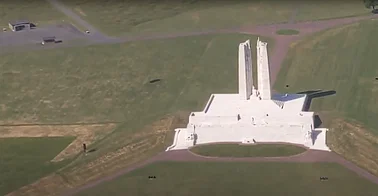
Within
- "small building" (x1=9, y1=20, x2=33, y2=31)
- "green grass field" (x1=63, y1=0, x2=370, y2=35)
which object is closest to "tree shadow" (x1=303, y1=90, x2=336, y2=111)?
"green grass field" (x1=63, y1=0, x2=370, y2=35)

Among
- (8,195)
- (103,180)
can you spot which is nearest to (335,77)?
(103,180)

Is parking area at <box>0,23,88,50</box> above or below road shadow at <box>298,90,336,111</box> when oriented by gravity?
above

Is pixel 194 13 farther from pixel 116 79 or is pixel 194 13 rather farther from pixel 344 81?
pixel 344 81

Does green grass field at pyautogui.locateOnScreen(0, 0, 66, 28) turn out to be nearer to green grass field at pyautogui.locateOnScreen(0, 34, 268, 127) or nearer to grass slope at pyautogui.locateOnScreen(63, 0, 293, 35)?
grass slope at pyautogui.locateOnScreen(63, 0, 293, 35)

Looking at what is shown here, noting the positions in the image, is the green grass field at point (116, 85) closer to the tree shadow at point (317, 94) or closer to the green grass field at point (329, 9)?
the tree shadow at point (317, 94)

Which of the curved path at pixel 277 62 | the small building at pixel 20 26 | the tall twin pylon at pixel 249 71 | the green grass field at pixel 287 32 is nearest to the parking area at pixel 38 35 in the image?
the small building at pixel 20 26

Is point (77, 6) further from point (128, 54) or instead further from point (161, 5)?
point (128, 54)

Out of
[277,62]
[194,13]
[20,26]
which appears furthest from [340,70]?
[20,26]
